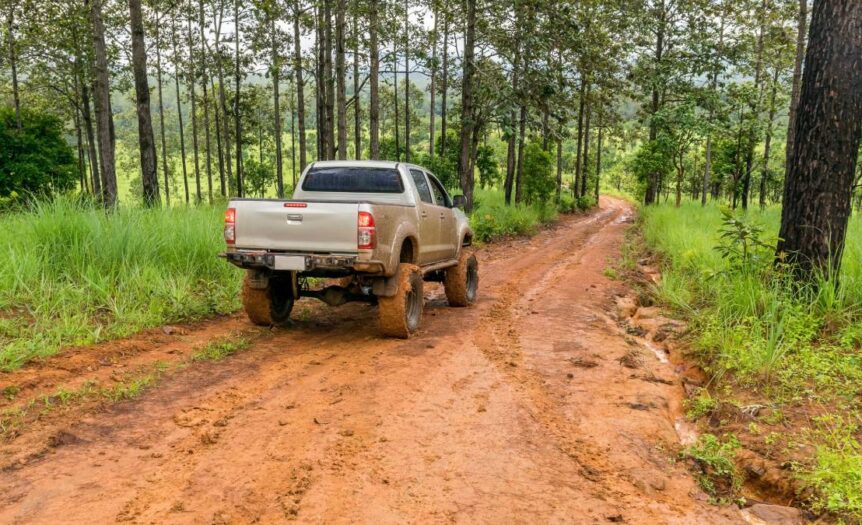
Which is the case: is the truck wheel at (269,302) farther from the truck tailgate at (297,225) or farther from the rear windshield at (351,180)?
the rear windshield at (351,180)

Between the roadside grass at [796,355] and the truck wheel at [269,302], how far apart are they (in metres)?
4.63

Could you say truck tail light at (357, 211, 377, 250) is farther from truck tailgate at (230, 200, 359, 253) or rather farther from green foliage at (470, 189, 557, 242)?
green foliage at (470, 189, 557, 242)

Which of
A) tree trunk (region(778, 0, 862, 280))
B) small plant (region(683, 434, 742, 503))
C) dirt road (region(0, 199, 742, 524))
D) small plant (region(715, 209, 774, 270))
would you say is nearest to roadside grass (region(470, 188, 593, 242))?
small plant (region(715, 209, 774, 270))

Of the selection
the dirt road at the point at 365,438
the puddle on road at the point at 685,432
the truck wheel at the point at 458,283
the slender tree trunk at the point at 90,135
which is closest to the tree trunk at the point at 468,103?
the truck wheel at the point at 458,283

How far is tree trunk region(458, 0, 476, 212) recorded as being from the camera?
16.5 metres

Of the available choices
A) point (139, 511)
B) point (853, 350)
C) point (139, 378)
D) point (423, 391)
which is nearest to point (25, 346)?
point (139, 378)

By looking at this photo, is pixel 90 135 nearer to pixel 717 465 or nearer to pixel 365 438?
pixel 365 438

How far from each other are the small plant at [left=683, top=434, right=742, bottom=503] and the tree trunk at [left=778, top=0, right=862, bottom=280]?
3.22 m

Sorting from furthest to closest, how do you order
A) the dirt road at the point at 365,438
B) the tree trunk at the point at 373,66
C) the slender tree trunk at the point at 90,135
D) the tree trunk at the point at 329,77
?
the slender tree trunk at the point at 90,135
the tree trunk at the point at 329,77
the tree trunk at the point at 373,66
the dirt road at the point at 365,438

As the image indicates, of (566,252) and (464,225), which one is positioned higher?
(464,225)

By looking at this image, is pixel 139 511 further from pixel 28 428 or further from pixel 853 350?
pixel 853 350

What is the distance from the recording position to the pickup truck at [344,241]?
569cm

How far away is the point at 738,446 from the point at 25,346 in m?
6.02

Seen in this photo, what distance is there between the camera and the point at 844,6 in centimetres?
580
